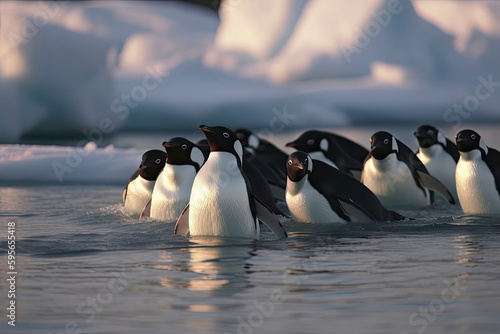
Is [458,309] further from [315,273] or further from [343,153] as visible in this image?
[343,153]

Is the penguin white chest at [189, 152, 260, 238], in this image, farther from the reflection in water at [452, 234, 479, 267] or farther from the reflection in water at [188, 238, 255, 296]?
the reflection in water at [452, 234, 479, 267]

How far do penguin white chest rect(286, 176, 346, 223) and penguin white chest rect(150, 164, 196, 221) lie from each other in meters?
0.72

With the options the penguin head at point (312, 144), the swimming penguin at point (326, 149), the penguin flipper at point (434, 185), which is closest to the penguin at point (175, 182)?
the swimming penguin at point (326, 149)

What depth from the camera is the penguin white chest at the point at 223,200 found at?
20.5 feet

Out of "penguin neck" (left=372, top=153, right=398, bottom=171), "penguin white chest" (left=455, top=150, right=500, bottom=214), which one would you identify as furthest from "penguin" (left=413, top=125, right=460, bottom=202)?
"penguin white chest" (left=455, top=150, right=500, bottom=214)

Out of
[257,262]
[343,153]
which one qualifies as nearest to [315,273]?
[257,262]

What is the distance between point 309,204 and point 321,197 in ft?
0.32

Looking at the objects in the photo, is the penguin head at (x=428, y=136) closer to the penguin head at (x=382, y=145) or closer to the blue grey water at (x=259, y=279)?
the penguin head at (x=382, y=145)

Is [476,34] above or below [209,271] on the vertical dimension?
above

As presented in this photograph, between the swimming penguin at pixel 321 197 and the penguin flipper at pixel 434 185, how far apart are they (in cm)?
163

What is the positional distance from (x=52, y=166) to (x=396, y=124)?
14.5m

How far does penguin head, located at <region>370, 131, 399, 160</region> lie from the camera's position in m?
8.45

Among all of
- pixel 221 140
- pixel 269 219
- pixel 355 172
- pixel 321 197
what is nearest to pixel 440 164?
pixel 355 172

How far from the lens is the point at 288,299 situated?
14.5 ft
